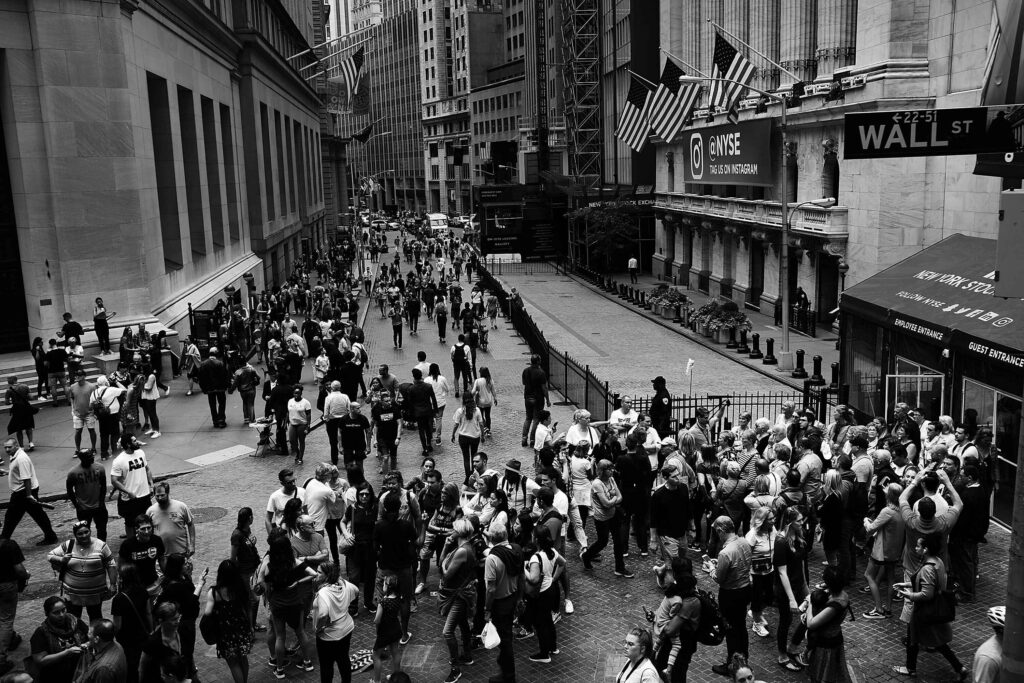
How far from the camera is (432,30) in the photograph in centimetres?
14738

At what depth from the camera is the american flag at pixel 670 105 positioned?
36.0m

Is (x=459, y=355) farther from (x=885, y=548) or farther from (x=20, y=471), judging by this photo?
(x=885, y=548)

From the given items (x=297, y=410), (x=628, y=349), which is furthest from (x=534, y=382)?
(x=628, y=349)

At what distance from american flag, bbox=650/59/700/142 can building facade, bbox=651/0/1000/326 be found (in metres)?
3.83

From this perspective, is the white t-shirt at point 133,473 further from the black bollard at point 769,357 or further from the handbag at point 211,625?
the black bollard at point 769,357

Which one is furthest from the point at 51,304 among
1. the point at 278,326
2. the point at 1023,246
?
the point at 1023,246

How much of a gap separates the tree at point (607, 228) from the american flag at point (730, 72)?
20.4m

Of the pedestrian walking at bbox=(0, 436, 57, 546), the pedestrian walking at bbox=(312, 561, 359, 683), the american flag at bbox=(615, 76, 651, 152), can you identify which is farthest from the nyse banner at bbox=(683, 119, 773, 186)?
the pedestrian walking at bbox=(312, 561, 359, 683)

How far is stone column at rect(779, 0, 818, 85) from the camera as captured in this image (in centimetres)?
3569

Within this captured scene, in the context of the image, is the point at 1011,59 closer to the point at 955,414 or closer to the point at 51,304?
the point at 955,414

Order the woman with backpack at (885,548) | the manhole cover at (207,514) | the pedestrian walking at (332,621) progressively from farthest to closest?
1. the manhole cover at (207,514)
2. the woman with backpack at (885,548)
3. the pedestrian walking at (332,621)

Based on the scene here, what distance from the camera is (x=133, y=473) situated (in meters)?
12.2

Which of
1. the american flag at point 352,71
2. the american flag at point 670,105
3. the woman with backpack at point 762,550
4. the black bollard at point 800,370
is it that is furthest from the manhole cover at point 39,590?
the american flag at point 352,71

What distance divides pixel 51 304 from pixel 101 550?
16.4 meters
